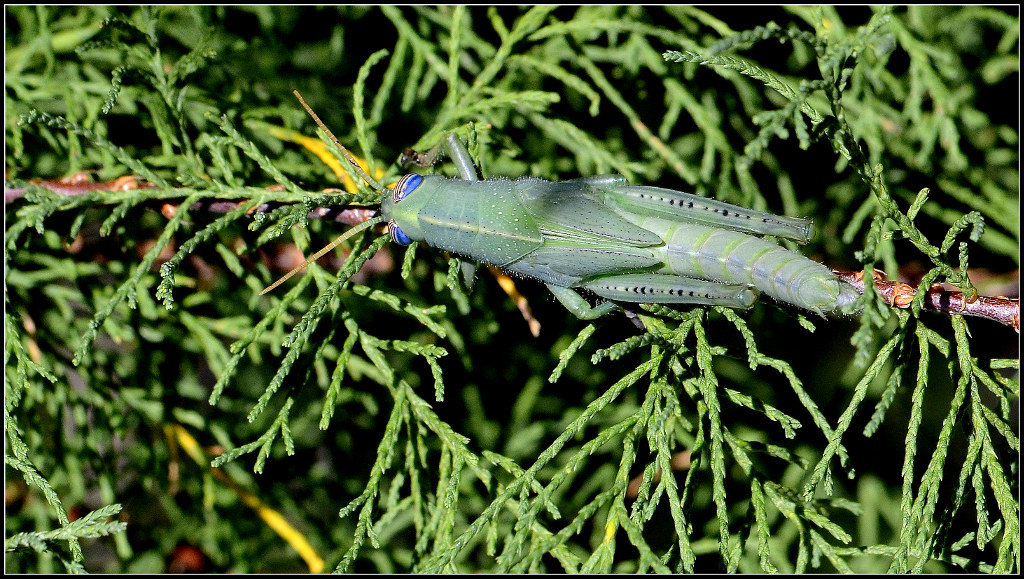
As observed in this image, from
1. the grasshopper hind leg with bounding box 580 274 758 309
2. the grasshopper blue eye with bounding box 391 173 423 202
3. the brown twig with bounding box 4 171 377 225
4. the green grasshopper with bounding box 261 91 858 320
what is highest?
the brown twig with bounding box 4 171 377 225

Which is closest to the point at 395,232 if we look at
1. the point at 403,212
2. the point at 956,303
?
the point at 403,212

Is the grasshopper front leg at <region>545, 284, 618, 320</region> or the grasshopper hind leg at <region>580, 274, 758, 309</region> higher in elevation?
the grasshopper hind leg at <region>580, 274, 758, 309</region>

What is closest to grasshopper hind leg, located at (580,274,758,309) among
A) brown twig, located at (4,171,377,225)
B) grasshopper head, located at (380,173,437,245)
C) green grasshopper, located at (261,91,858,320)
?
green grasshopper, located at (261,91,858,320)

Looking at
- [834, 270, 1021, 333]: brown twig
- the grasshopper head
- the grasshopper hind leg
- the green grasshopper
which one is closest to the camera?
[834, 270, 1021, 333]: brown twig

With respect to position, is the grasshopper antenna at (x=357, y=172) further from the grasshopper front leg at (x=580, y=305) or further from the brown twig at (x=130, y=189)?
the grasshopper front leg at (x=580, y=305)

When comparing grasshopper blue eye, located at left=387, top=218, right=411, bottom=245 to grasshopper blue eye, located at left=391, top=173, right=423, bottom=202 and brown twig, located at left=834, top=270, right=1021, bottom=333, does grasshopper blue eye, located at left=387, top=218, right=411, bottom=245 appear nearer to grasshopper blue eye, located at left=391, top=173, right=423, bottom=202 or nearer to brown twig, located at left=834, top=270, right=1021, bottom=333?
grasshopper blue eye, located at left=391, top=173, right=423, bottom=202

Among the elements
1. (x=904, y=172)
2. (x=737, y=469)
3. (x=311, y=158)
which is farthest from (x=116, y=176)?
(x=904, y=172)
